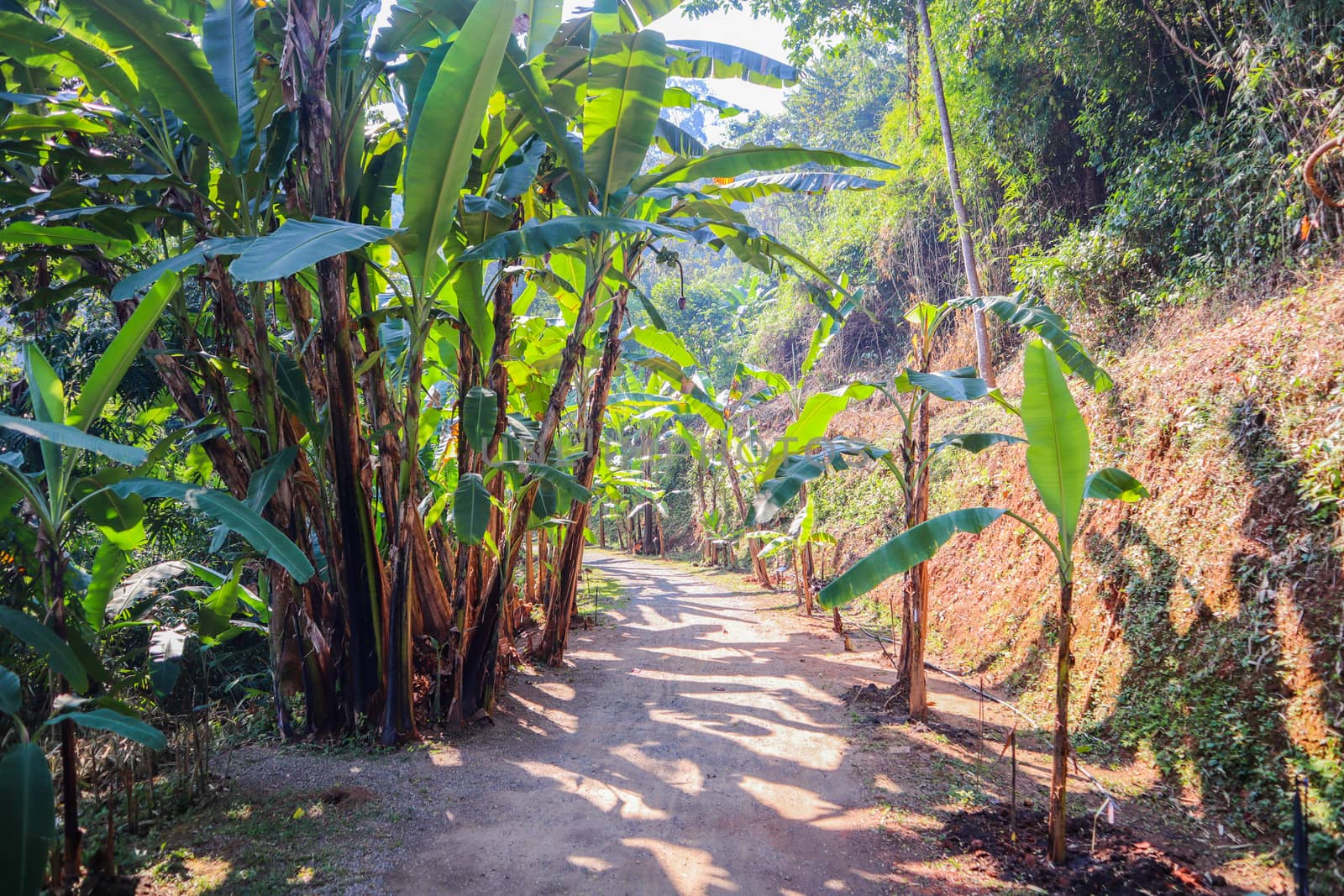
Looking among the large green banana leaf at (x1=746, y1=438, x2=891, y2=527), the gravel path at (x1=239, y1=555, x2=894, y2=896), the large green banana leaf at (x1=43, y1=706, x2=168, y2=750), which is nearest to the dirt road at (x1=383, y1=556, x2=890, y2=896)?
the gravel path at (x1=239, y1=555, x2=894, y2=896)

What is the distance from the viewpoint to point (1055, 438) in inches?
120

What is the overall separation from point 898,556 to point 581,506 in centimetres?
359

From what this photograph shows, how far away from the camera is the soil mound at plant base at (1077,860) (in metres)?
2.78

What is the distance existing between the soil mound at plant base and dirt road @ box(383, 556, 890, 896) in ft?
1.60

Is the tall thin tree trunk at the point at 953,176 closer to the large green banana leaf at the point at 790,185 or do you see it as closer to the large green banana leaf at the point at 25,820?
the large green banana leaf at the point at 790,185

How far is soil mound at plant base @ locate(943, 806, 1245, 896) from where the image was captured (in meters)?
2.78

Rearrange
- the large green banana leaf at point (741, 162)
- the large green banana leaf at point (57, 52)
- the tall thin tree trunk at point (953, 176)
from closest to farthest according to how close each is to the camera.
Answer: the large green banana leaf at point (57, 52) < the large green banana leaf at point (741, 162) < the tall thin tree trunk at point (953, 176)

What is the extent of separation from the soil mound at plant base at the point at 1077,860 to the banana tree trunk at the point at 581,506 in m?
3.30

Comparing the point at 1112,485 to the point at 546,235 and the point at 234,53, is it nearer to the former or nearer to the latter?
the point at 546,235

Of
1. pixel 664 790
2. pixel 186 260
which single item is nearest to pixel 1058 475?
pixel 664 790

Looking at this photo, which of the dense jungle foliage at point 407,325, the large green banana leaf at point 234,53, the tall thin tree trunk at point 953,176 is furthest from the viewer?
the tall thin tree trunk at point 953,176

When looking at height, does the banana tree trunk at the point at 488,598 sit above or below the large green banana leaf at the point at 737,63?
below

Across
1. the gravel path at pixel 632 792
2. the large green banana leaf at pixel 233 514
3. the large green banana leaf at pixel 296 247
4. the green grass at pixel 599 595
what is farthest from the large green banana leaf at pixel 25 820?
the green grass at pixel 599 595

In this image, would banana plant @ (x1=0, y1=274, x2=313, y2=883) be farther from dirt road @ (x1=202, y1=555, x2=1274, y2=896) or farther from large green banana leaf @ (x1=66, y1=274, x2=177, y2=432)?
dirt road @ (x1=202, y1=555, x2=1274, y2=896)
